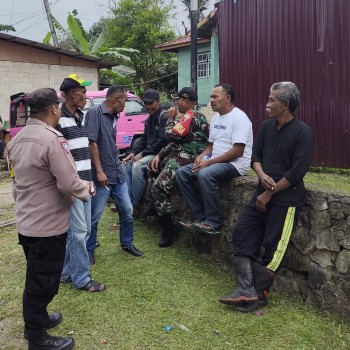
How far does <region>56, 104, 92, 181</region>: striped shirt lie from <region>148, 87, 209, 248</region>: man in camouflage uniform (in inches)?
43.8

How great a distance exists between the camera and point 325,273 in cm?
328

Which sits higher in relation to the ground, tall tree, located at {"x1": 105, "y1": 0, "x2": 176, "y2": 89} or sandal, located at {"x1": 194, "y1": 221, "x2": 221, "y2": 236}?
tall tree, located at {"x1": 105, "y1": 0, "x2": 176, "y2": 89}

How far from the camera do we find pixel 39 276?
8.96 ft

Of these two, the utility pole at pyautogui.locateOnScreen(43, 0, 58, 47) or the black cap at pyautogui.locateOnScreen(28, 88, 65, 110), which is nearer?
the black cap at pyautogui.locateOnScreen(28, 88, 65, 110)

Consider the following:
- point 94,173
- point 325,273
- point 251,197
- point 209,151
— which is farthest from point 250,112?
point 325,273

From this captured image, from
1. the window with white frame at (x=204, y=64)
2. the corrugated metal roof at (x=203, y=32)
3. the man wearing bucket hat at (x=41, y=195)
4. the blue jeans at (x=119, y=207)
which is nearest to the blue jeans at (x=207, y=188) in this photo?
the blue jeans at (x=119, y=207)

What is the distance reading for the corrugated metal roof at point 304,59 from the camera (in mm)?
4770

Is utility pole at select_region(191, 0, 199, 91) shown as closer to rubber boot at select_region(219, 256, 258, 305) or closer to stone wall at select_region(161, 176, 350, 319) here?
stone wall at select_region(161, 176, 350, 319)

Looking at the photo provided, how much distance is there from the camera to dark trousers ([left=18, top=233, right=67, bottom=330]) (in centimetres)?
273

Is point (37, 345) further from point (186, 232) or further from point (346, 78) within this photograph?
point (346, 78)

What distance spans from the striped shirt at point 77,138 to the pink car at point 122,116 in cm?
645

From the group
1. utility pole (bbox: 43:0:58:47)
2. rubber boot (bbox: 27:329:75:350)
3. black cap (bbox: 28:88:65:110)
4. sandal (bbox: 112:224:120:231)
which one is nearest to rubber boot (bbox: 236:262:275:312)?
rubber boot (bbox: 27:329:75:350)

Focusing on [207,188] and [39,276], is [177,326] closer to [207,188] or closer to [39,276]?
[39,276]

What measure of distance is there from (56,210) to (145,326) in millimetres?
1166
